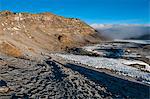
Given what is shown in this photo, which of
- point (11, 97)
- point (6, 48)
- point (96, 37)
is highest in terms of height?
point (96, 37)

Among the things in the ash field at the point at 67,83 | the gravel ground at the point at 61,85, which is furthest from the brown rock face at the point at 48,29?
the gravel ground at the point at 61,85

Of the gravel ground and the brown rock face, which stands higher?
the brown rock face

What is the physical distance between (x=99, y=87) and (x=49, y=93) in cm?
447

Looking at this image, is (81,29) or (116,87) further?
(81,29)

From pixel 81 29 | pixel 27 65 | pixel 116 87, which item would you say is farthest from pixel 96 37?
pixel 116 87

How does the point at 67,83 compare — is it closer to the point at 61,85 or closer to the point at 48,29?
the point at 61,85

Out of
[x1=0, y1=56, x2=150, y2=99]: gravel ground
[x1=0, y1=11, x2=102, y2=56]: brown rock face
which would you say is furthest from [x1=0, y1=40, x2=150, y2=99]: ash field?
[x1=0, y1=11, x2=102, y2=56]: brown rock face

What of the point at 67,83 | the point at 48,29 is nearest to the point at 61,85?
the point at 67,83

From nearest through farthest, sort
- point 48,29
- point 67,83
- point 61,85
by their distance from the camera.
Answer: point 61,85 < point 67,83 < point 48,29

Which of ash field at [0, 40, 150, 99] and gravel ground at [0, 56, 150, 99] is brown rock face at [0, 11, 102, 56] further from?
gravel ground at [0, 56, 150, 99]

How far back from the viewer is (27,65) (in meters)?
34.7

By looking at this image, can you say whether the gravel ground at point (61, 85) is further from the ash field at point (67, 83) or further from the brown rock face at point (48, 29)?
the brown rock face at point (48, 29)

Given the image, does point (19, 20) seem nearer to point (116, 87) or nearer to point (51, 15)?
point (51, 15)

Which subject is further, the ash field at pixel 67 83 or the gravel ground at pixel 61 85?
the ash field at pixel 67 83
